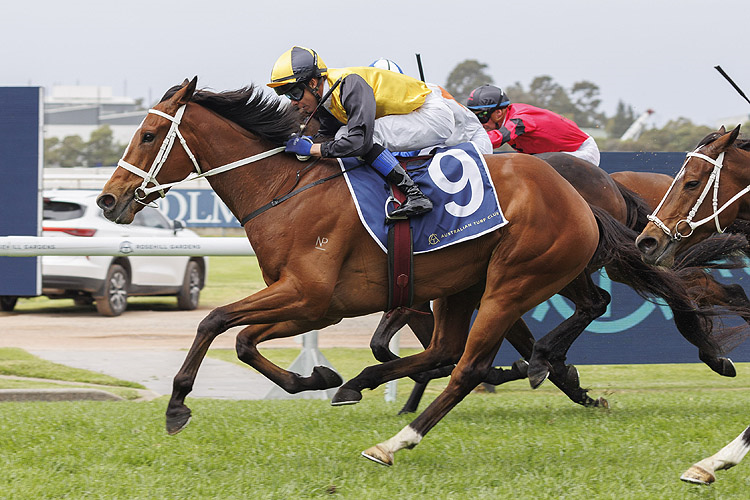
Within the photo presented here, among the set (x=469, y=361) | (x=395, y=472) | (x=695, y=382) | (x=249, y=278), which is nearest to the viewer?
(x=395, y=472)

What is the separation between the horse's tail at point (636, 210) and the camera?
6262 mm

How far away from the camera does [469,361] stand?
4.74 m

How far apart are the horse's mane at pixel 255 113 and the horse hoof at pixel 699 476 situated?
8.28ft

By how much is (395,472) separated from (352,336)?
20.8 feet

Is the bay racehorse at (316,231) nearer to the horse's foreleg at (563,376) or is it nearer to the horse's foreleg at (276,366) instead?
the horse's foreleg at (276,366)

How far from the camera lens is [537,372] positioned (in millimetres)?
5617

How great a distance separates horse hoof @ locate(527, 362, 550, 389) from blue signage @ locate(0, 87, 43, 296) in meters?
4.03

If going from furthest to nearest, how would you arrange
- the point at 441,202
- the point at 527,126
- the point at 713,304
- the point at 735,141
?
the point at 527,126 < the point at 713,304 < the point at 441,202 < the point at 735,141

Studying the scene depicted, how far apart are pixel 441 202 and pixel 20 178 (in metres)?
4.16

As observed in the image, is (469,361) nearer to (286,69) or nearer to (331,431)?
(331,431)

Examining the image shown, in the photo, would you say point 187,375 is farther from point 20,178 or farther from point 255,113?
point 20,178

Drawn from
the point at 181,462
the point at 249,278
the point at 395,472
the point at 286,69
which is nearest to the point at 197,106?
the point at 286,69

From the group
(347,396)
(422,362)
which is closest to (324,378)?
(347,396)

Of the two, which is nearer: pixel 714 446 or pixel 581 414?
pixel 714 446
